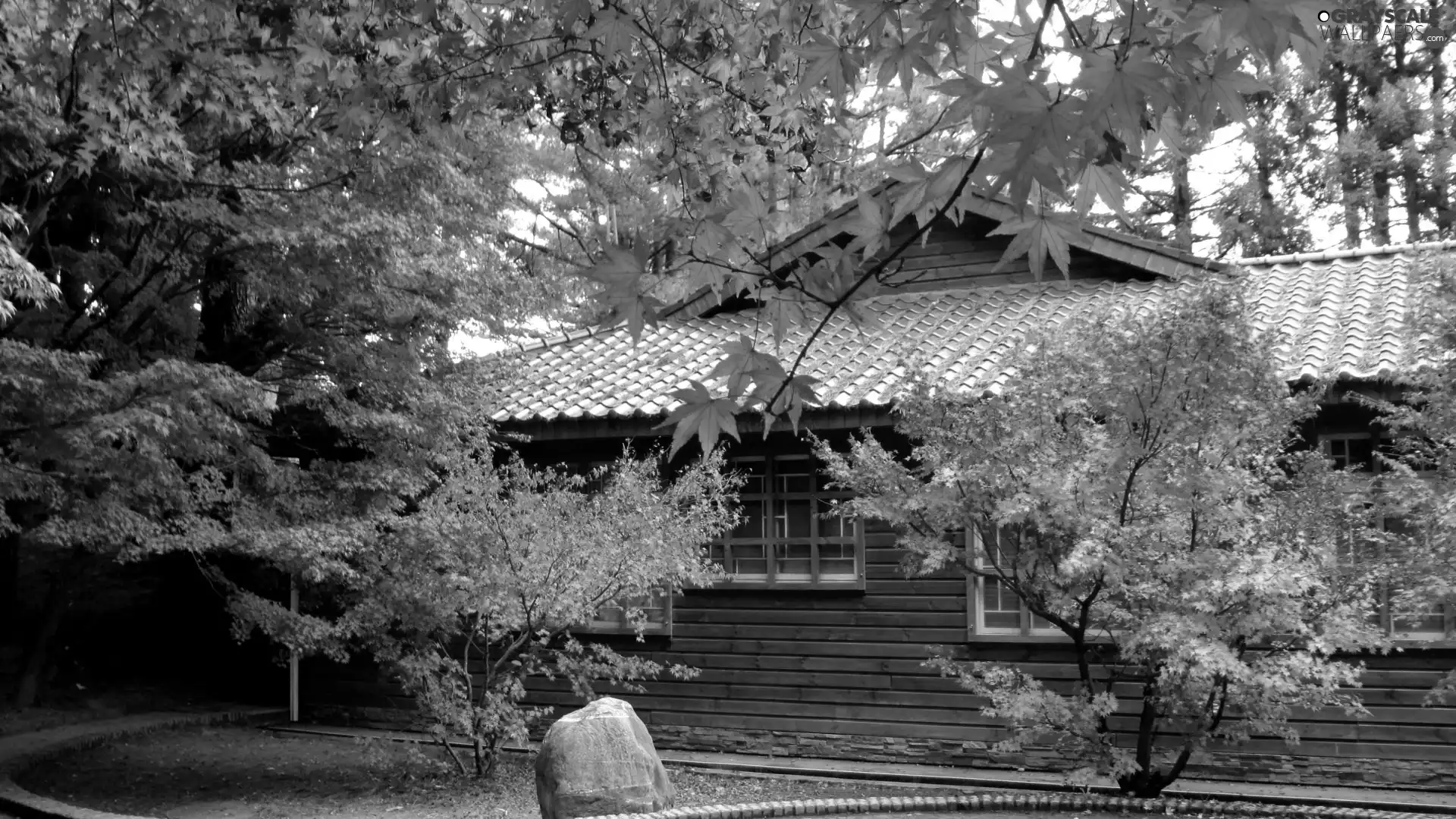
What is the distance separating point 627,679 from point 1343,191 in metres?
14.6

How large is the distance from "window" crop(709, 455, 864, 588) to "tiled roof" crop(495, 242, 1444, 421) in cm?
101

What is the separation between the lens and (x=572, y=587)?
9.93 m

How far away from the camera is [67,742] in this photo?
13.1 metres

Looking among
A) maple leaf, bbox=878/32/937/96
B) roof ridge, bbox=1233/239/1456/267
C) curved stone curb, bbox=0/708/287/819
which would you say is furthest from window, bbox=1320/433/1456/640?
curved stone curb, bbox=0/708/287/819

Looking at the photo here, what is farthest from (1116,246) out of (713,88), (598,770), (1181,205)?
(1181,205)

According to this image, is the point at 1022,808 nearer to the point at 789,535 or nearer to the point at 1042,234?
the point at 789,535

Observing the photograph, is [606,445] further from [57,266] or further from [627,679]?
[57,266]

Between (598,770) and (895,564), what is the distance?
161 inches

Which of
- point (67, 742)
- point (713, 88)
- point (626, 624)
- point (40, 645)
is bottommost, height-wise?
point (67, 742)

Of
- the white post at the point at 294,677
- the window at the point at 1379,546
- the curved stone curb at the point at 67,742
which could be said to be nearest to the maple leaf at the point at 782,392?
the window at the point at 1379,546

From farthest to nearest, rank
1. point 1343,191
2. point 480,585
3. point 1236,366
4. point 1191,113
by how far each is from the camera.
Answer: point 1343,191
point 480,585
point 1236,366
point 1191,113

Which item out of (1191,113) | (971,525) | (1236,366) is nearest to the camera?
(1191,113)

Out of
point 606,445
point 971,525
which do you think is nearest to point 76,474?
point 606,445

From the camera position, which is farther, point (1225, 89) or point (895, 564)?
point (895, 564)
